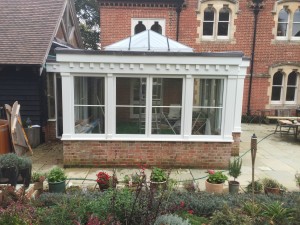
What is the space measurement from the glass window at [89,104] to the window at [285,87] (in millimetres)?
11697

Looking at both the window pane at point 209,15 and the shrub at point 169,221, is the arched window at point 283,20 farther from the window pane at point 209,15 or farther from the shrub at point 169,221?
the shrub at point 169,221

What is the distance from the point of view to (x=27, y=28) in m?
10.1

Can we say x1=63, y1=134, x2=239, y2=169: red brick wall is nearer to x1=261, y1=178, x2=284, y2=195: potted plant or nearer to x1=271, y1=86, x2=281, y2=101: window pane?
x1=261, y1=178, x2=284, y2=195: potted plant

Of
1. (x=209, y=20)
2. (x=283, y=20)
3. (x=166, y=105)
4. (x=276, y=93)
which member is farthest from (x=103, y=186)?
(x=283, y=20)

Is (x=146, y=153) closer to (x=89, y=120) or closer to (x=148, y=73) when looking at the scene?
(x=89, y=120)

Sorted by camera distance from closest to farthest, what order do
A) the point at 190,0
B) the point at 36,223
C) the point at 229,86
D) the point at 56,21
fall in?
the point at 36,223
the point at 229,86
the point at 56,21
the point at 190,0

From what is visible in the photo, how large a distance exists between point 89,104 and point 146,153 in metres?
2.03

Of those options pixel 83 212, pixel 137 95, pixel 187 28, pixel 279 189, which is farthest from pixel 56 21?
pixel 279 189

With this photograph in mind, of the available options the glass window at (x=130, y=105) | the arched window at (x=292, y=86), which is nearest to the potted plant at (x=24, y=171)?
the glass window at (x=130, y=105)

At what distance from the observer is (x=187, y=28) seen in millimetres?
14195

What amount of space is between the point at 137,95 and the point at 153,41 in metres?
2.66

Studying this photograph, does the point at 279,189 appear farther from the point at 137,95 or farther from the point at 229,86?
the point at 137,95

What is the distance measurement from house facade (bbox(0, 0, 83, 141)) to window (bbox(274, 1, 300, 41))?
1166 centimetres

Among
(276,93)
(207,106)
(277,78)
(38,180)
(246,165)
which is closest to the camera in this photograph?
(38,180)
